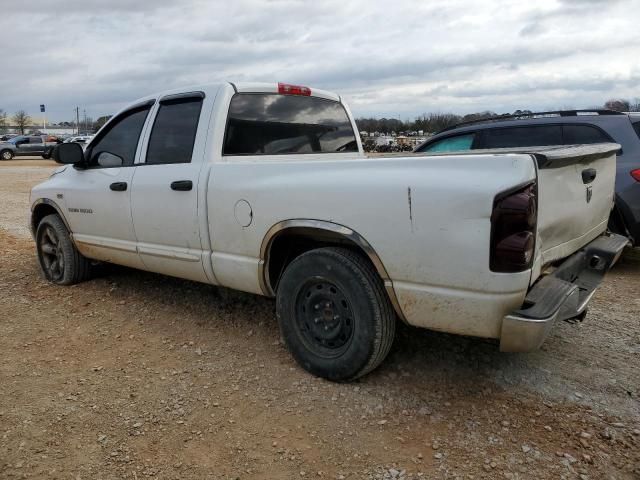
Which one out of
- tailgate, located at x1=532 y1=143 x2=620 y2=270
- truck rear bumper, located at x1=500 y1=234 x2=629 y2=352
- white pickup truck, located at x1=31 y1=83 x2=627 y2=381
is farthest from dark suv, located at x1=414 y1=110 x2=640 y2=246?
truck rear bumper, located at x1=500 y1=234 x2=629 y2=352

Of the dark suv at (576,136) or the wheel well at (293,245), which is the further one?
the dark suv at (576,136)

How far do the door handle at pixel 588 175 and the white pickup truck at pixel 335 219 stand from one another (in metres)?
0.02

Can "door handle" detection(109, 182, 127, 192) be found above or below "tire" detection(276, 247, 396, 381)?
above

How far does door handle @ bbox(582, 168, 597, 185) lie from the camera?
10.1ft

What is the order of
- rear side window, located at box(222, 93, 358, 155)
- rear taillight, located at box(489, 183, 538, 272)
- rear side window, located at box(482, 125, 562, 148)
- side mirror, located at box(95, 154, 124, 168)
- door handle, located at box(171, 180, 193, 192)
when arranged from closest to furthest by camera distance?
rear taillight, located at box(489, 183, 538, 272), door handle, located at box(171, 180, 193, 192), rear side window, located at box(222, 93, 358, 155), side mirror, located at box(95, 154, 124, 168), rear side window, located at box(482, 125, 562, 148)

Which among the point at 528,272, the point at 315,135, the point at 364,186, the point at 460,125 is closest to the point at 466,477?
the point at 528,272

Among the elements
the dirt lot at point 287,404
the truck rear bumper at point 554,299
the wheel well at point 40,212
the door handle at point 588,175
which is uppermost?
the door handle at point 588,175

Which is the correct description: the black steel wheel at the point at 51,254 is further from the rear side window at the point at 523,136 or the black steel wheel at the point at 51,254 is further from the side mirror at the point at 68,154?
the rear side window at the point at 523,136

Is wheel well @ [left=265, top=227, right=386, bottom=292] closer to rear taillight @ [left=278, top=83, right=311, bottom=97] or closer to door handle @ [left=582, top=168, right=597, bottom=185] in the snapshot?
door handle @ [left=582, top=168, right=597, bottom=185]

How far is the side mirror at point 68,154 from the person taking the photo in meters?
4.67

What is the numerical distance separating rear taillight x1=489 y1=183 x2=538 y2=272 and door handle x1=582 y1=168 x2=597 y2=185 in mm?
767

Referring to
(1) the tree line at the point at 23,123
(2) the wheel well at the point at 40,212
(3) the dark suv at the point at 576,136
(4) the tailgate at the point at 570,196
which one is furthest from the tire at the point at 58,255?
(1) the tree line at the point at 23,123

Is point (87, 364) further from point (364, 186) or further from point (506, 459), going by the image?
point (506, 459)

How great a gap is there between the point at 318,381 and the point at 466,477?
1.12 m
